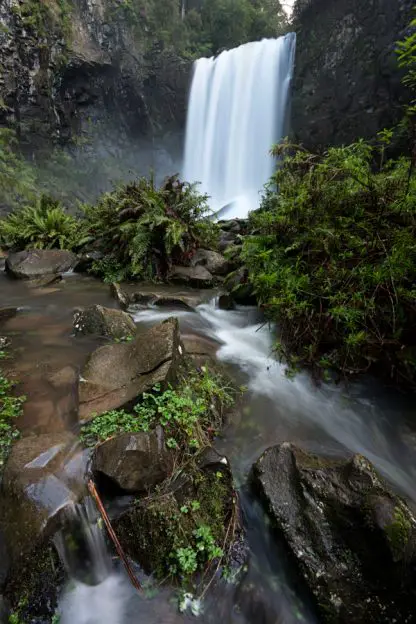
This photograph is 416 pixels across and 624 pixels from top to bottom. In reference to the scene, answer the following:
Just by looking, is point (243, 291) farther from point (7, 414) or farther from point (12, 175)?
point (12, 175)

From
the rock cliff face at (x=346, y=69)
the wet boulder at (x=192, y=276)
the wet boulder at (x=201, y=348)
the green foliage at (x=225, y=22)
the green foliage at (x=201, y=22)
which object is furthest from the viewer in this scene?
the green foliage at (x=225, y=22)

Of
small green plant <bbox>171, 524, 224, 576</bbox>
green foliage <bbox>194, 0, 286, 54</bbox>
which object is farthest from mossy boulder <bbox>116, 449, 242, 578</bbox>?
green foliage <bbox>194, 0, 286, 54</bbox>

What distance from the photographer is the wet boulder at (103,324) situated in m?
4.12

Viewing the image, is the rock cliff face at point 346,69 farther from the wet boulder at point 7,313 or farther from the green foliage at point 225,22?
the wet boulder at point 7,313

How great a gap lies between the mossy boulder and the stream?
12 cm

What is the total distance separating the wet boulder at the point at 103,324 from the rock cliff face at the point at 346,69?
1320 centimetres

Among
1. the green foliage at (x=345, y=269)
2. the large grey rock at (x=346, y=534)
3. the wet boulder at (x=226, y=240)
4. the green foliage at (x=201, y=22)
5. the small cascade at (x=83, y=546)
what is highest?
the green foliage at (x=201, y=22)

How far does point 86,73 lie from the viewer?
19266 millimetres

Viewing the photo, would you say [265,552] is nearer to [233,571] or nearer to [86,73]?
[233,571]

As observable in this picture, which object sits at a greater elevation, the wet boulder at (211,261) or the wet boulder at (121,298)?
the wet boulder at (211,261)

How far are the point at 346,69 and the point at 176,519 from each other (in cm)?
1701

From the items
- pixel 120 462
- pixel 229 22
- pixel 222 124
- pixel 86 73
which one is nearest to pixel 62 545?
pixel 120 462

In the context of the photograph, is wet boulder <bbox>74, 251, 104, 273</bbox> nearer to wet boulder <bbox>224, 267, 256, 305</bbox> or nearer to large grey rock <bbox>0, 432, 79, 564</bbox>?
wet boulder <bbox>224, 267, 256, 305</bbox>

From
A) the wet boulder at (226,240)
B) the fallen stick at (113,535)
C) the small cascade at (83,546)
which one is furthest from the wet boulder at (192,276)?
the small cascade at (83,546)
